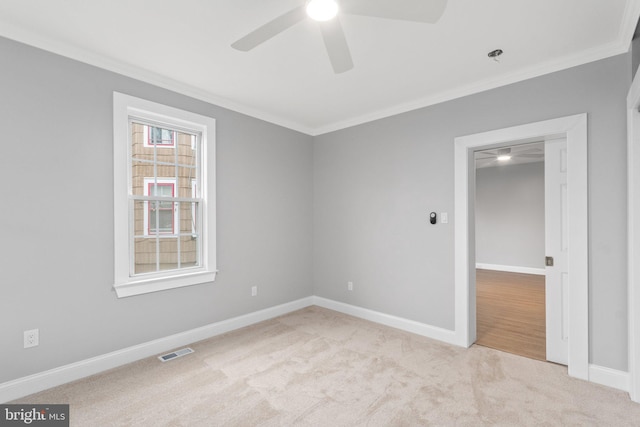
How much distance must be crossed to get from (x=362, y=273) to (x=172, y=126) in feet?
9.35

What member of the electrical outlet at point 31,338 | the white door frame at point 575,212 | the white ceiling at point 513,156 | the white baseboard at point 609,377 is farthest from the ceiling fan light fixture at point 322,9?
the white ceiling at point 513,156

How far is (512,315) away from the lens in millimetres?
4180

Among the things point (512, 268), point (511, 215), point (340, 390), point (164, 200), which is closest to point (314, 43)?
point (164, 200)

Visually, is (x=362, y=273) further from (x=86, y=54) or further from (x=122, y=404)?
(x=86, y=54)

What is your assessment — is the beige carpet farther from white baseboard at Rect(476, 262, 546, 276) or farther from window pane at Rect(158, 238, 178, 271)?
white baseboard at Rect(476, 262, 546, 276)

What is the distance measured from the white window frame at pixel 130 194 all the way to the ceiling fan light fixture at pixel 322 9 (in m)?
1.93

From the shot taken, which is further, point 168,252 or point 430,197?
point 430,197

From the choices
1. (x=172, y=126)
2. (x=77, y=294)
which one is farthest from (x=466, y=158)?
(x=77, y=294)

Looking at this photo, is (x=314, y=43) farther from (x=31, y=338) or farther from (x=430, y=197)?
(x=31, y=338)

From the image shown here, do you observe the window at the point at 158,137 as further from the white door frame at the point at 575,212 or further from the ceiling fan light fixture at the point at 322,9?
the white door frame at the point at 575,212

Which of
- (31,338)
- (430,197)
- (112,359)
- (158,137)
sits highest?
(158,137)

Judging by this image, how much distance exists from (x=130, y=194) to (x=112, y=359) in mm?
1459

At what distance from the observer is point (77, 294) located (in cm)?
254

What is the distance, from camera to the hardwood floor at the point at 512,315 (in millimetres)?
3232
